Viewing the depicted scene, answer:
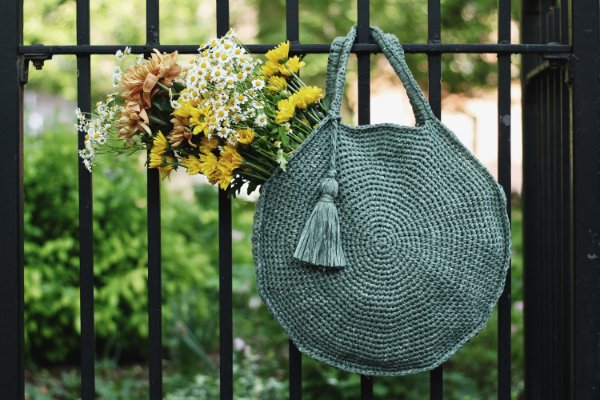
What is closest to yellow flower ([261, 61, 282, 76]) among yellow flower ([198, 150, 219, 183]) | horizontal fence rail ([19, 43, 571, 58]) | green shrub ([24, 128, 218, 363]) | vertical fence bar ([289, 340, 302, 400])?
horizontal fence rail ([19, 43, 571, 58])

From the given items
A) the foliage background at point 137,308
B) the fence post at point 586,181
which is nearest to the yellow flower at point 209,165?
the fence post at point 586,181

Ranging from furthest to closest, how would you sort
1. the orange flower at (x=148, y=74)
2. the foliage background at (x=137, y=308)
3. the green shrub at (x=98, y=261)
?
the green shrub at (x=98, y=261) → the foliage background at (x=137, y=308) → the orange flower at (x=148, y=74)

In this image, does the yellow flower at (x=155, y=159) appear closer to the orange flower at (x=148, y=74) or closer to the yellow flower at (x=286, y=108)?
the orange flower at (x=148, y=74)

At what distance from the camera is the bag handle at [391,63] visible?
1.79m

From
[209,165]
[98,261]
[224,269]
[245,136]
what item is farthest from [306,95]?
[98,261]

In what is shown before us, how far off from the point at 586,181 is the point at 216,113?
921 millimetres

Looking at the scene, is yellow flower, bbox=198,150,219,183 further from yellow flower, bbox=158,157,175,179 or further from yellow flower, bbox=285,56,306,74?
yellow flower, bbox=285,56,306,74

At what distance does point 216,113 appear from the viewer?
1.71 m

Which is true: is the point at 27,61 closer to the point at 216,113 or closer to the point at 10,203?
the point at 10,203

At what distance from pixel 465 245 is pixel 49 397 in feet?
8.34

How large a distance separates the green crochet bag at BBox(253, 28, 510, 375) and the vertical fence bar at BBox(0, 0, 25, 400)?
620mm

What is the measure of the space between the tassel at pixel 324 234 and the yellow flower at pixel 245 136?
19 centimetres

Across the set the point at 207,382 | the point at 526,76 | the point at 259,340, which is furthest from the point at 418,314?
the point at 259,340

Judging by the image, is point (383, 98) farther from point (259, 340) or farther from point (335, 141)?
point (335, 141)
